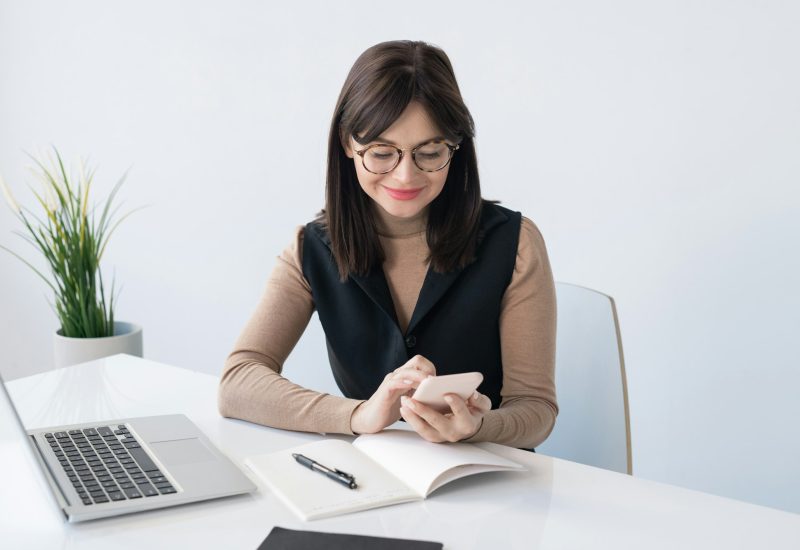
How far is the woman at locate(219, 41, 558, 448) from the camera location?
1.52 m

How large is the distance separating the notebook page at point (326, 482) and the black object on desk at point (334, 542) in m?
0.05

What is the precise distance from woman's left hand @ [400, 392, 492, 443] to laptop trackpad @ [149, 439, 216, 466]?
1.00 ft

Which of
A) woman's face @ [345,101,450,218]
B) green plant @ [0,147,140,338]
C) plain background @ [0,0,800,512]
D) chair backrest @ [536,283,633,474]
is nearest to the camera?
woman's face @ [345,101,450,218]

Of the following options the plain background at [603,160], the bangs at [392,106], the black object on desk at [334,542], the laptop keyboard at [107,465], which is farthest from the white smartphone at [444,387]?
the plain background at [603,160]

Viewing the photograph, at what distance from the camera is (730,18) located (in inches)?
79.0

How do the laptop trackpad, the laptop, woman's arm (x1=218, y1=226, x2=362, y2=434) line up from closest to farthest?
the laptop, the laptop trackpad, woman's arm (x1=218, y1=226, x2=362, y2=434)

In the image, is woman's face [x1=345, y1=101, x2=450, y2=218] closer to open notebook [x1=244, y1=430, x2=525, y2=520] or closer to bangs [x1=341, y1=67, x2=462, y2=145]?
bangs [x1=341, y1=67, x2=462, y2=145]

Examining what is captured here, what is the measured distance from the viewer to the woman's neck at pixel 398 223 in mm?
1744

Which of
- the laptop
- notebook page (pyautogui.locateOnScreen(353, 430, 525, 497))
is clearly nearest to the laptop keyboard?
the laptop

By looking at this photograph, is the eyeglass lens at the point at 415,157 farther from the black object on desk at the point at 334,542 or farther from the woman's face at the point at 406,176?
the black object on desk at the point at 334,542

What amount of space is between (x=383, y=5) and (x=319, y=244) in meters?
1.13

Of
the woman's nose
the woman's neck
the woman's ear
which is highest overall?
the woman's ear

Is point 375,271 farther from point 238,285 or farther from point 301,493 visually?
point 238,285

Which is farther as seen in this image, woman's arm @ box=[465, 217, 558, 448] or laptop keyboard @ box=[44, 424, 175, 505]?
woman's arm @ box=[465, 217, 558, 448]
